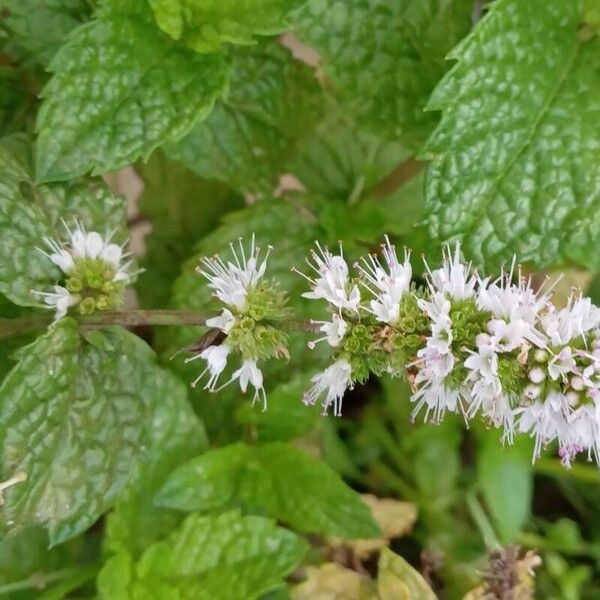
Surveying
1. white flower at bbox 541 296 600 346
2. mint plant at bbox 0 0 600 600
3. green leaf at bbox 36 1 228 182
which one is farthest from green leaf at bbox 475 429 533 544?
green leaf at bbox 36 1 228 182

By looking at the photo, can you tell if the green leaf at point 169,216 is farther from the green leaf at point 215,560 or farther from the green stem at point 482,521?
the green stem at point 482,521

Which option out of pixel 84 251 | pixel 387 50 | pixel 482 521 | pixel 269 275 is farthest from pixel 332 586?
pixel 387 50

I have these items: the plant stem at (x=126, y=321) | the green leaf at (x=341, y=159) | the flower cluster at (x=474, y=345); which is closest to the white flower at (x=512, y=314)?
the flower cluster at (x=474, y=345)

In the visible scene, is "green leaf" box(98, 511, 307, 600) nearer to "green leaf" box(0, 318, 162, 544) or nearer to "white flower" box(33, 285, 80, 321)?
"green leaf" box(0, 318, 162, 544)

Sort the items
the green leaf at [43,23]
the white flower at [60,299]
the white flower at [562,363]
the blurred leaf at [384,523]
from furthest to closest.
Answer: the blurred leaf at [384,523] < the green leaf at [43,23] < the white flower at [60,299] < the white flower at [562,363]

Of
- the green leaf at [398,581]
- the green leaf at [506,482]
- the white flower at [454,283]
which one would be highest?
the white flower at [454,283]

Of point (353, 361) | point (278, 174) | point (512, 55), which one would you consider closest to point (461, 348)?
point (353, 361)

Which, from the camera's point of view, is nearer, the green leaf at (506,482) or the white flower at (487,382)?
the white flower at (487,382)

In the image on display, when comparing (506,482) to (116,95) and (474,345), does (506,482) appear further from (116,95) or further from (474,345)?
(116,95)

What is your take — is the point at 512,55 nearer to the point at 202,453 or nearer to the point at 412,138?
the point at 412,138
